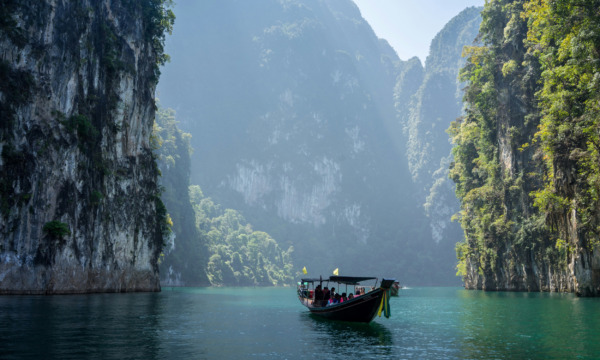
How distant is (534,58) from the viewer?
4328 centimetres

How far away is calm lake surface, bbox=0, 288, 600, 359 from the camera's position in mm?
13297

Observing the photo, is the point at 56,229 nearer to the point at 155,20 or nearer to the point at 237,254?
the point at 155,20

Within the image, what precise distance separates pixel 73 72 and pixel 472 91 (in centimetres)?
4571

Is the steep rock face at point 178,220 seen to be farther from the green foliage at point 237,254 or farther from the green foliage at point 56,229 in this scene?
the green foliage at point 56,229

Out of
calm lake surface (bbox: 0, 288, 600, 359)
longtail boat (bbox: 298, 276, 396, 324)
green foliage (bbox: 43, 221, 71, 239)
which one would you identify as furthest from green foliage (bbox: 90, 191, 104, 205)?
longtail boat (bbox: 298, 276, 396, 324)

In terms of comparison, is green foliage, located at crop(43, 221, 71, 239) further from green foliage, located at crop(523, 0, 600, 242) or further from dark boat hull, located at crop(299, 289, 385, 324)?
green foliage, located at crop(523, 0, 600, 242)

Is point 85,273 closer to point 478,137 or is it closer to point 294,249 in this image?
point 478,137

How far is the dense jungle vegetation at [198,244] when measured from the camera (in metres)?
92.1

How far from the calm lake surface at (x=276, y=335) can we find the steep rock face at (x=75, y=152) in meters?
7.12

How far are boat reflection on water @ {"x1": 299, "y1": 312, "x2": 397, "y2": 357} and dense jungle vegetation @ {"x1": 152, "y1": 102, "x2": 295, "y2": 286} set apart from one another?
2319 inches

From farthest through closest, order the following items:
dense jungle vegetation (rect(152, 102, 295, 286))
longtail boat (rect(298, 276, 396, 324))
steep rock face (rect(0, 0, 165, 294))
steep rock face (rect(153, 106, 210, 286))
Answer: dense jungle vegetation (rect(152, 102, 295, 286)) < steep rock face (rect(153, 106, 210, 286)) < steep rock face (rect(0, 0, 165, 294)) < longtail boat (rect(298, 276, 396, 324))

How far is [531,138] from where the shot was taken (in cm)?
4397

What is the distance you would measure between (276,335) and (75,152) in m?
26.2

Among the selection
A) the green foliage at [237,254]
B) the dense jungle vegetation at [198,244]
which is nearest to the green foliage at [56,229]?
the dense jungle vegetation at [198,244]
